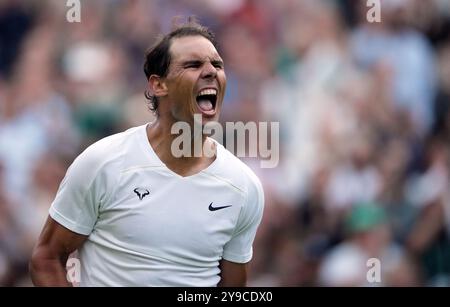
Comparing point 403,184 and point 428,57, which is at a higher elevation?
point 428,57

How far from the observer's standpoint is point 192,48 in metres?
3.85

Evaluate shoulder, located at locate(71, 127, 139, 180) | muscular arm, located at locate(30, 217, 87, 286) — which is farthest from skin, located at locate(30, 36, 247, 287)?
shoulder, located at locate(71, 127, 139, 180)

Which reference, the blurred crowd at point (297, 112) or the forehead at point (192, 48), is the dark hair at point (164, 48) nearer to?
the forehead at point (192, 48)

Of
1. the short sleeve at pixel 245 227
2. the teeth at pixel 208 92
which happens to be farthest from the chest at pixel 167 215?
the teeth at pixel 208 92

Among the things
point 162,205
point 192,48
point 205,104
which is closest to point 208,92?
point 205,104

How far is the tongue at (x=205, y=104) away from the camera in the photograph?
12.7 feet

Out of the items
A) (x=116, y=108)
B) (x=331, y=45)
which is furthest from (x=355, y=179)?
(x=116, y=108)

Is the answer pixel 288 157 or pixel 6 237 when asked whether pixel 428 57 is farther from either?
pixel 6 237

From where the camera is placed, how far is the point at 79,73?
6.32 meters

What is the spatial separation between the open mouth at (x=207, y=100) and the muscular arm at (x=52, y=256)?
82 cm

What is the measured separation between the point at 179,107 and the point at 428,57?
3.39 meters

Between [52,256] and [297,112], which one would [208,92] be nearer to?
[52,256]

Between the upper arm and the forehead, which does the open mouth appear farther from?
the upper arm

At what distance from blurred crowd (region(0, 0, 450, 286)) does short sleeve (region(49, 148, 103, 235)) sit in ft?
7.81
